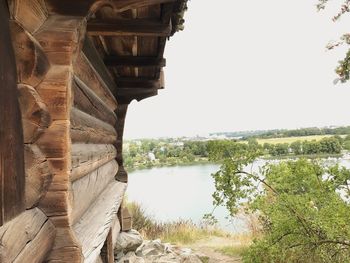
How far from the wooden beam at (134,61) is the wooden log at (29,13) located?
→ 2.27m

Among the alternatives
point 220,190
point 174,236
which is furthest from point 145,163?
point 220,190

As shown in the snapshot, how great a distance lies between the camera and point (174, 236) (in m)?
9.27

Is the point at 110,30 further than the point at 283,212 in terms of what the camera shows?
No

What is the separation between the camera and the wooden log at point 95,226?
216 centimetres

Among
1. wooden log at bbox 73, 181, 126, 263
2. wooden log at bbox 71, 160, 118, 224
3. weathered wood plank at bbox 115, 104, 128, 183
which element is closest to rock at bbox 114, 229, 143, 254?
weathered wood plank at bbox 115, 104, 128, 183

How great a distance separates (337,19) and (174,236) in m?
6.83

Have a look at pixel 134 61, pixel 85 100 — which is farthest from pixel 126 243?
pixel 85 100

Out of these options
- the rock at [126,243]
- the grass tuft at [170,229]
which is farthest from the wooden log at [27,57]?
the grass tuft at [170,229]

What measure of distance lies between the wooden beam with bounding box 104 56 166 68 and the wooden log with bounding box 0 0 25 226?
2540 mm

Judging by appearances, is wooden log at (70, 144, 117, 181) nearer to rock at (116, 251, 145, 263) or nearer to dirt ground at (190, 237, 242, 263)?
rock at (116, 251, 145, 263)

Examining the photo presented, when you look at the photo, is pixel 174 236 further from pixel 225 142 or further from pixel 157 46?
pixel 157 46

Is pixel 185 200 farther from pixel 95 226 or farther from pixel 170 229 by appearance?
pixel 95 226

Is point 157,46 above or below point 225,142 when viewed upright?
above

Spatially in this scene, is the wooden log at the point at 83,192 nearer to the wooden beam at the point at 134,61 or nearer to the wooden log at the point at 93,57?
the wooden log at the point at 93,57
